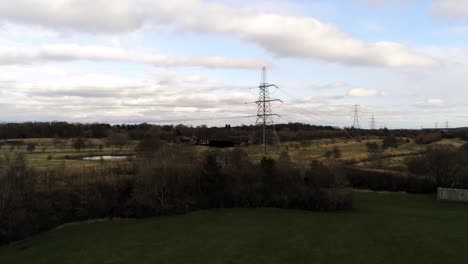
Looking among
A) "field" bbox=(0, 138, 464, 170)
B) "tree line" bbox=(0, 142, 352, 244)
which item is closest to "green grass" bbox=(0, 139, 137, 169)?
"field" bbox=(0, 138, 464, 170)

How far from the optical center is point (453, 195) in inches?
2014

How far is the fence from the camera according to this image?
50688 mm

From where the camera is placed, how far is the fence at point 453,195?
50688mm

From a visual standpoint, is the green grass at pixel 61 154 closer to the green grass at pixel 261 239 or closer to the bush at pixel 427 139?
the green grass at pixel 261 239

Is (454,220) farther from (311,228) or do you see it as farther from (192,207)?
(192,207)

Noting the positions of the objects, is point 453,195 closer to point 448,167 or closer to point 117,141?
point 448,167

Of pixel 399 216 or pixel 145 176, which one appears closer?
pixel 399 216

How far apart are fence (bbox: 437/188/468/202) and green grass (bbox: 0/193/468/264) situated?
9602 mm

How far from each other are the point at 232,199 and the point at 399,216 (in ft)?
54.7

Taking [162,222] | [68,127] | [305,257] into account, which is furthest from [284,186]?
[68,127]

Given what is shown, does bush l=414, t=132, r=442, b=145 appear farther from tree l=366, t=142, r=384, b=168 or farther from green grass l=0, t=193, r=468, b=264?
green grass l=0, t=193, r=468, b=264

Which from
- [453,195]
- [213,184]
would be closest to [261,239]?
[213,184]

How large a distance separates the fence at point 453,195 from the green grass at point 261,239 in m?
9.60

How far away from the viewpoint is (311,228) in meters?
33.9
